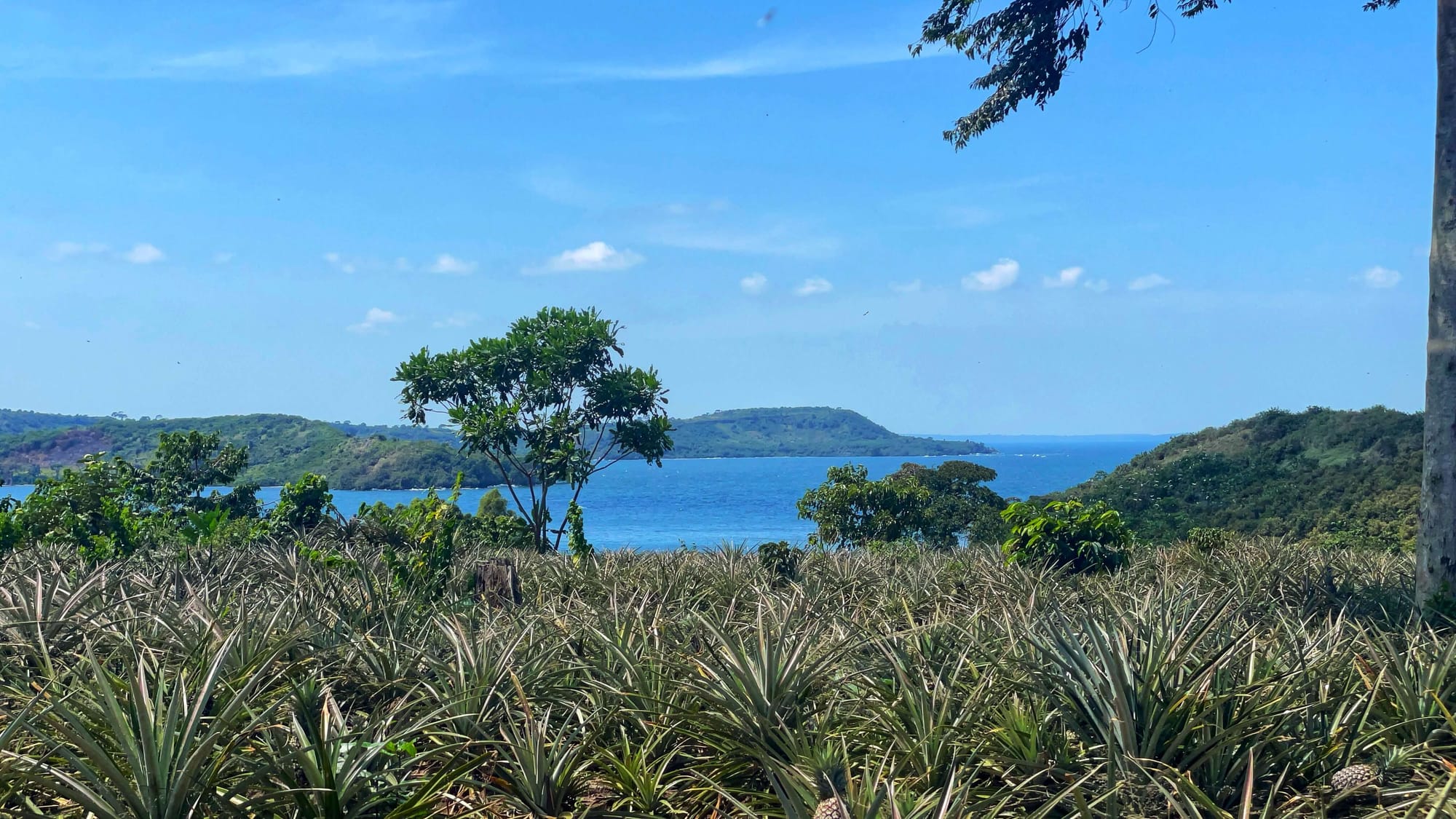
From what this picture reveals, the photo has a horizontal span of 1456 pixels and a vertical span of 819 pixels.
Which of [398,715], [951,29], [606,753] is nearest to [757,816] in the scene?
[606,753]

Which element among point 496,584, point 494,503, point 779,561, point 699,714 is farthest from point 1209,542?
point 494,503

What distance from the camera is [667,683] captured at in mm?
4633

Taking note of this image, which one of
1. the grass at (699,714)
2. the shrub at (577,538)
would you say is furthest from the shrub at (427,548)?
the grass at (699,714)

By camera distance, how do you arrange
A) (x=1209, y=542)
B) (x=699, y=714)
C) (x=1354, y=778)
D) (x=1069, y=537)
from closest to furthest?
(x=1354, y=778)
(x=699, y=714)
(x=1069, y=537)
(x=1209, y=542)

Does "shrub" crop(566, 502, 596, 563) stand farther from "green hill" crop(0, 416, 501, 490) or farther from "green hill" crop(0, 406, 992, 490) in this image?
"green hill" crop(0, 416, 501, 490)

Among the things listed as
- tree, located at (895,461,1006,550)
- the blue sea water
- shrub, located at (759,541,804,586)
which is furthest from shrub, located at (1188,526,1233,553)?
tree, located at (895,461,1006,550)

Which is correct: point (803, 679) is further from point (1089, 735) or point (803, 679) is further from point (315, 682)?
point (315, 682)

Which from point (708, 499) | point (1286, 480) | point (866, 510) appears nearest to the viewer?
point (866, 510)

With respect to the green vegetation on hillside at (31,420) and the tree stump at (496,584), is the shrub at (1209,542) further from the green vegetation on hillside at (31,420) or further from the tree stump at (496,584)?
the green vegetation on hillside at (31,420)

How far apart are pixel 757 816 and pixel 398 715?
6.01 feet

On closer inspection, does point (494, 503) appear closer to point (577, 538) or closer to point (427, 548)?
point (577, 538)

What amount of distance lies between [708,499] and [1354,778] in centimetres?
9776

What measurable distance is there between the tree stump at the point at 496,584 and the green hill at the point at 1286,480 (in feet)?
64.3

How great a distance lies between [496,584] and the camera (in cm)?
827
